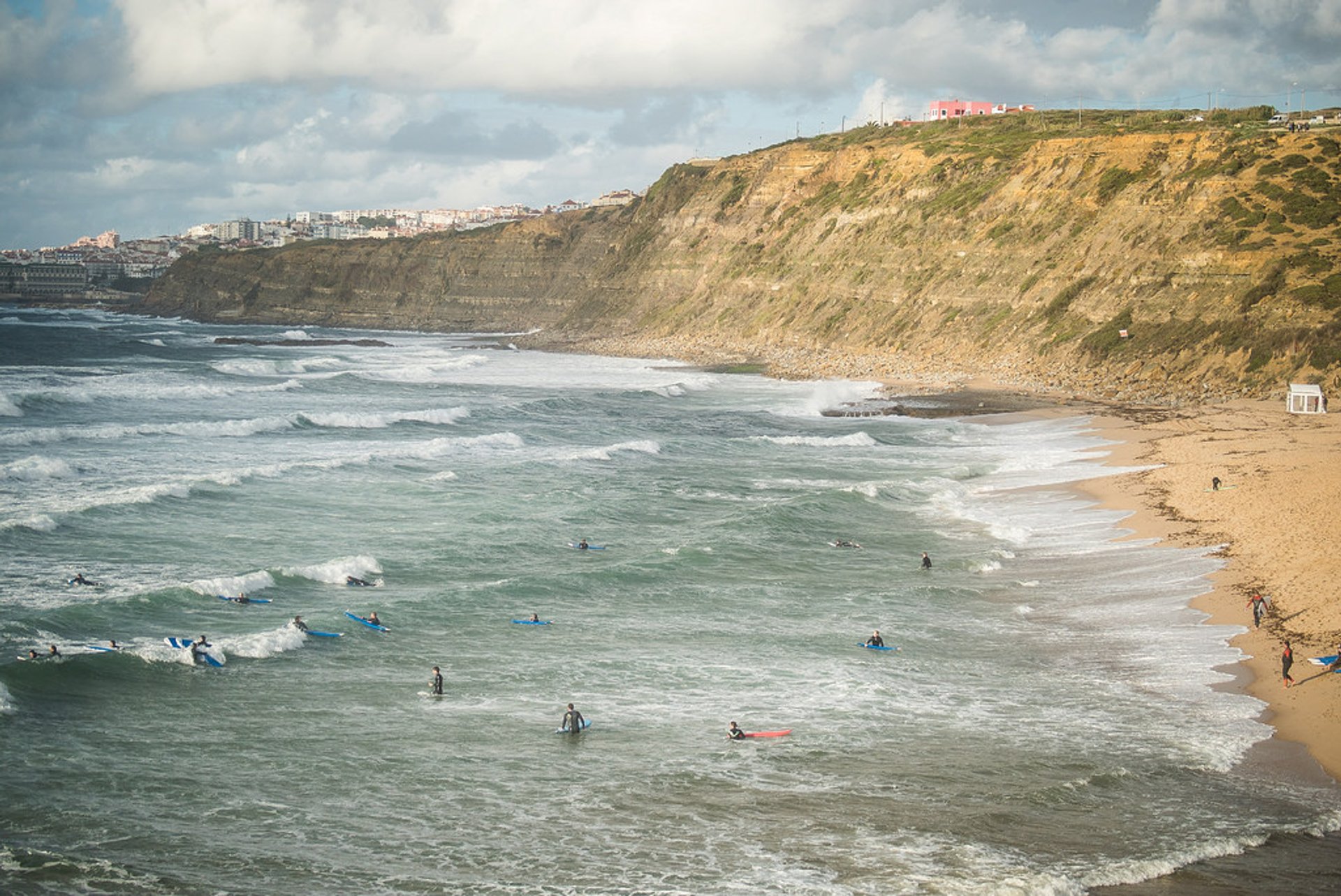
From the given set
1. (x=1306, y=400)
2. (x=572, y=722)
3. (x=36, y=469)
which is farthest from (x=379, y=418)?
(x=1306, y=400)

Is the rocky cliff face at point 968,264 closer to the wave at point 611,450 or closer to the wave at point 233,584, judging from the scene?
the wave at point 611,450

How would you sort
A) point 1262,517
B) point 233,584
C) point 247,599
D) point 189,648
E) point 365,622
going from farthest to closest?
point 1262,517, point 233,584, point 247,599, point 365,622, point 189,648

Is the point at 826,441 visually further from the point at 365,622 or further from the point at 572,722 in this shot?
the point at 572,722

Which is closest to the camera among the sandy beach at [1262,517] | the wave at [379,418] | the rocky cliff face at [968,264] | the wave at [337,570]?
the sandy beach at [1262,517]

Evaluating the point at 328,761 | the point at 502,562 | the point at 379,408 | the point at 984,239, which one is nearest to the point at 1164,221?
the point at 984,239

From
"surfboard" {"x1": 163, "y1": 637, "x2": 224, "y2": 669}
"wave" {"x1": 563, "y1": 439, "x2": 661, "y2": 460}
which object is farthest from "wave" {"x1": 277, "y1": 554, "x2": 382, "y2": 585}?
"wave" {"x1": 563, "y1": 439, "x2": 661, "y2": 460}

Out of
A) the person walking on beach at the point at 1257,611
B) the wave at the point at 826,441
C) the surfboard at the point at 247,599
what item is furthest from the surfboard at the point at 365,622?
the wave at the point at 826,441

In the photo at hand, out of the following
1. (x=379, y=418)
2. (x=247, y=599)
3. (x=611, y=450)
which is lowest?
(x=247, y=599)
